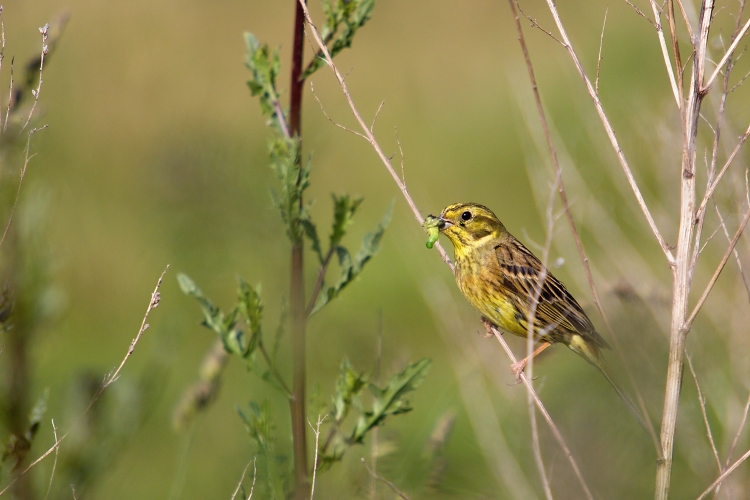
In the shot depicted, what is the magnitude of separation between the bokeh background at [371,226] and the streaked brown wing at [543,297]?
0.83 feet

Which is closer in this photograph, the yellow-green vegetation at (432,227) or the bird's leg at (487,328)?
the yellow-green vegetation at (432,227)

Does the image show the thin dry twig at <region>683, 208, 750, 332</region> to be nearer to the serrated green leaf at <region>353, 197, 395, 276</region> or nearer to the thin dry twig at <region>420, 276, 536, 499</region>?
the thin dry twig at <region>420, 276, 536, 499</region>

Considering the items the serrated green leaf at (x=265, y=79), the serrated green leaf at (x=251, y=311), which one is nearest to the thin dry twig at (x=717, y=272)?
the serrated green leaf at (x=251, y=311)

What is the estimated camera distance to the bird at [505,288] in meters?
5.46

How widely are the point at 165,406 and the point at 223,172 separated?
2791 millimetres

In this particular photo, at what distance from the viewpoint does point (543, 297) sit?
5.74m

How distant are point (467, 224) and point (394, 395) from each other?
7.40ft

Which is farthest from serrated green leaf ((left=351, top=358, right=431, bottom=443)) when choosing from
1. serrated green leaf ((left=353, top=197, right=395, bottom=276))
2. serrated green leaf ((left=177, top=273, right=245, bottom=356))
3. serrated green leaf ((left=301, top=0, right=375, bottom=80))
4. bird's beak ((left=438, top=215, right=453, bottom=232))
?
bird's beak ((left=438, top=215, right=453, bottom=232))

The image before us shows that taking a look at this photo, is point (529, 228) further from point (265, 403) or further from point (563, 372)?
point (265, 403)

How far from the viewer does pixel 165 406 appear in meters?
8.07

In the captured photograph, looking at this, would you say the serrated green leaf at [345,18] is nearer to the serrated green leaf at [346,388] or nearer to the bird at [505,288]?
the serrated green leaf at [346,388]

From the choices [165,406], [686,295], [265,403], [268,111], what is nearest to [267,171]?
[165,406]

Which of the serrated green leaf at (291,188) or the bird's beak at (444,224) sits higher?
the serrated green leaf at (291,188)

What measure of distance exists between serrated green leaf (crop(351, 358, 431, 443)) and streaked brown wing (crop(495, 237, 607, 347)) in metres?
1.98
